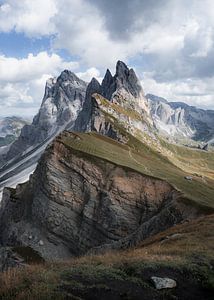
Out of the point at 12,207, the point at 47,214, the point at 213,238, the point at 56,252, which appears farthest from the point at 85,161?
the point at 213,238

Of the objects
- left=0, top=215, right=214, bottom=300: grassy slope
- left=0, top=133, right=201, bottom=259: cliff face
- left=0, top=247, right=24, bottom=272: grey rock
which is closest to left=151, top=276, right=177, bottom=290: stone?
left=0, top=215, right=214, bottom=300: grassy slope

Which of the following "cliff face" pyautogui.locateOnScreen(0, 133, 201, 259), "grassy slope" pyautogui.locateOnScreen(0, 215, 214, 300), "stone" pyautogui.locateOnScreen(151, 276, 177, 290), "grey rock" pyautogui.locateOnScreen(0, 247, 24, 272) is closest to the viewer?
"grassy slope" pyautogui.locateOnScreen(0, 215, 214, 300)

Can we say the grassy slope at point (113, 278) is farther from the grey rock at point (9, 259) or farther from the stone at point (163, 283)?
the grey rock at point (9, 259)

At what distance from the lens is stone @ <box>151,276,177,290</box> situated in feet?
66.7

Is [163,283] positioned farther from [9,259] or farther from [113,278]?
[9,259]

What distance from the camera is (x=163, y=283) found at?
20578 mm

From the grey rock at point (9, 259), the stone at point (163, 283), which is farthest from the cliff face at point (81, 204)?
the stone at point (163, 283)

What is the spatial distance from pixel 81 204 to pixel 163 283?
66572mm

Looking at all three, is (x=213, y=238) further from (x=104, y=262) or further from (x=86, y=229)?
(x=86, y=229)

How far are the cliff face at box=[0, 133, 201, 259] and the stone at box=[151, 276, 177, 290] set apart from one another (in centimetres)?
5150

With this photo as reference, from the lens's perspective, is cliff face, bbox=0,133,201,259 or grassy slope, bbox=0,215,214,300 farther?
cliff face, bbox=0,133,201,259

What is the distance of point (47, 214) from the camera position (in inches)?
3462

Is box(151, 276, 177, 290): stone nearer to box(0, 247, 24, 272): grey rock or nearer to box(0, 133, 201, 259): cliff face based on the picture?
box(0, 247, 24, 272): grey rock

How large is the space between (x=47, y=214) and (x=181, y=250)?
6251 centimetres
